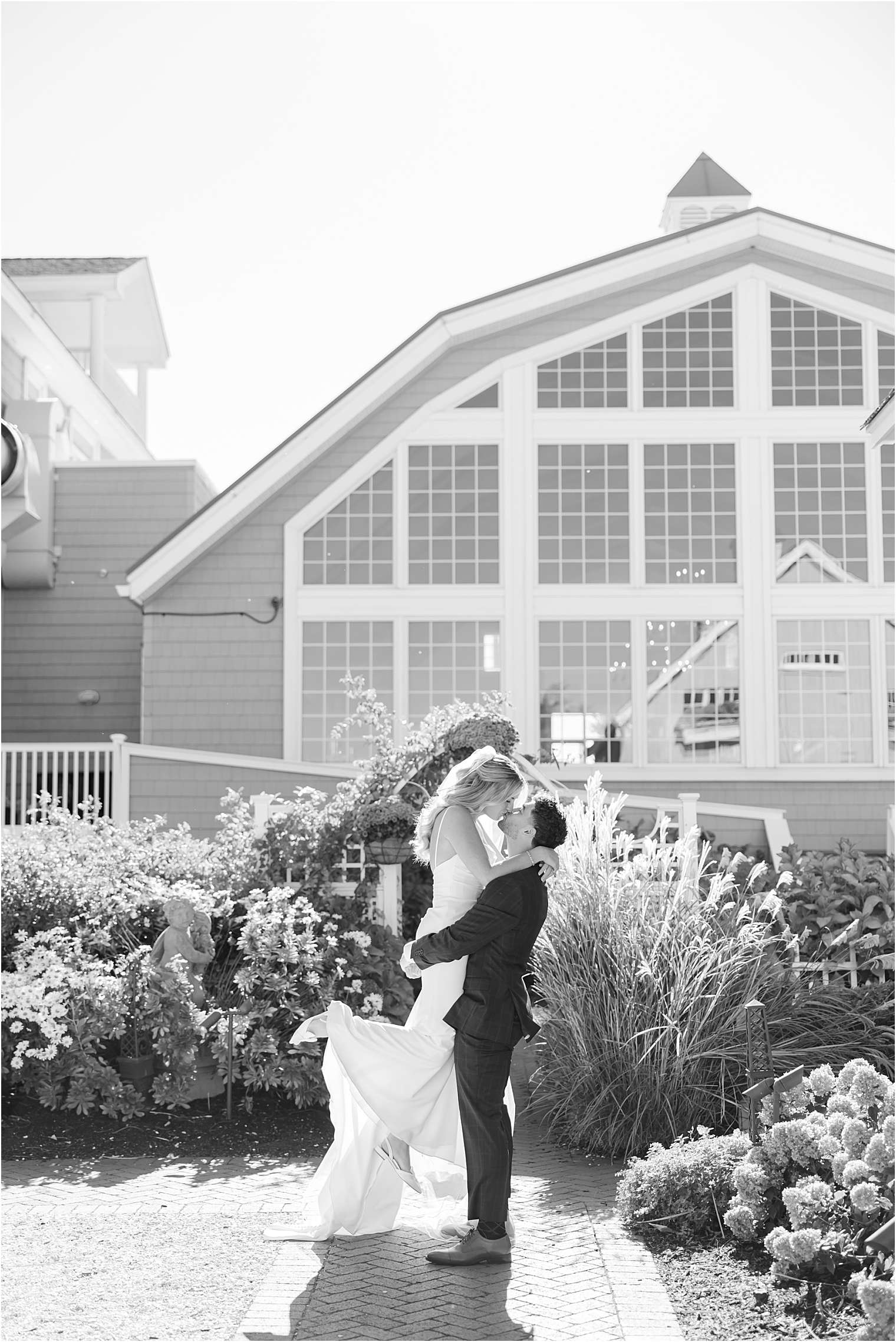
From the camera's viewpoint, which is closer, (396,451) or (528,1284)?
(528,1284)

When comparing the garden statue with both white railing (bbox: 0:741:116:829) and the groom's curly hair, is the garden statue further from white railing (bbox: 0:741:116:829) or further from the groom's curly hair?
white railing (bbox: 0:741:116:829)

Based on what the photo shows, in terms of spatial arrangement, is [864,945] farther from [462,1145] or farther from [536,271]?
[536,271]

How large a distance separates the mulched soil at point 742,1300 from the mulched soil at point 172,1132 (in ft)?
6.96

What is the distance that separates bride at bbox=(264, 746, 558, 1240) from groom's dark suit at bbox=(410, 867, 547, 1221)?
0.10 m

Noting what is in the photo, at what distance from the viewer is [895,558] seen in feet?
42.0

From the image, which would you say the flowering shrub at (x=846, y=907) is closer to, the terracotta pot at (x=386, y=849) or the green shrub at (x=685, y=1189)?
the terracotta pot at (x=386, y=849)

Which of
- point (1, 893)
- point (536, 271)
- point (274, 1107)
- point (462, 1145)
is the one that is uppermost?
point (536, 271)

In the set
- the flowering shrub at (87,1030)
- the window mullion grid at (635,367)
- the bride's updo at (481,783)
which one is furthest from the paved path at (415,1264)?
the window mullion grid at (635,367)

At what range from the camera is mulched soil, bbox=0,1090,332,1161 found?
5.97m

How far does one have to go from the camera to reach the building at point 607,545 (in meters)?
12.8

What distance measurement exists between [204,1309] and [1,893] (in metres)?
4.04

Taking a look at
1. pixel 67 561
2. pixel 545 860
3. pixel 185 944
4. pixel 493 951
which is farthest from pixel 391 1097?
pixel 67 561

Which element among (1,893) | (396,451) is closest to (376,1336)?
(1,893)

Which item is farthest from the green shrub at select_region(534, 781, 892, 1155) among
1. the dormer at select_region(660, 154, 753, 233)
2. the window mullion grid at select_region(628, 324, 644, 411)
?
the dormer at select_region(660, 154, 753, 233)
